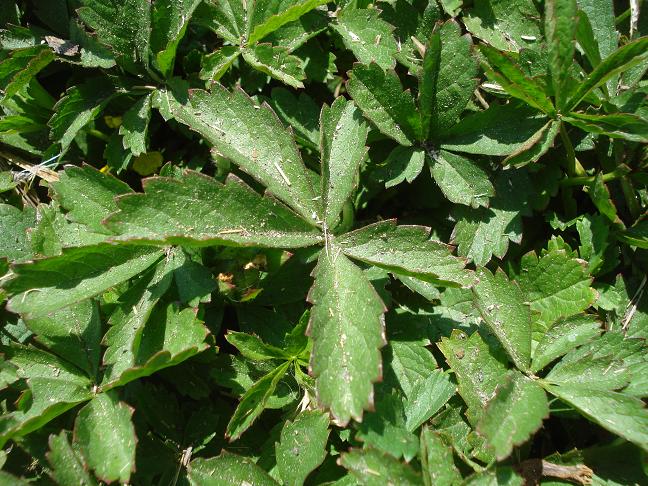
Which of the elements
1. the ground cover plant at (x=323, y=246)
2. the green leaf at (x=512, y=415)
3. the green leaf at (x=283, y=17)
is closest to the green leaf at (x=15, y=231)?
the ground cover plant at (x=323, y=246)

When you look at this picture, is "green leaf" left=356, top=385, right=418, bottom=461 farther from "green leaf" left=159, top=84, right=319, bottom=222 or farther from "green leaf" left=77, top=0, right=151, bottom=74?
"green leaf" left=77, top=0, right=151, bottom=74

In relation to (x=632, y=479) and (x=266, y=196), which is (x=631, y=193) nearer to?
(x=632, y=479)

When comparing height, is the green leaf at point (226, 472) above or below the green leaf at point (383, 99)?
below

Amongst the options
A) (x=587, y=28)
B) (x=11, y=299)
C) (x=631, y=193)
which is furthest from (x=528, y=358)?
(x=11, y=299)

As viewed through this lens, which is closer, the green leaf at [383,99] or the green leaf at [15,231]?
the green leaf at [383,99]

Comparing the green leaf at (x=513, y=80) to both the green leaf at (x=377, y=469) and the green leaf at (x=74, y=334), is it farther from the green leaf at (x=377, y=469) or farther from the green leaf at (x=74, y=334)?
the green leaf at (x=74, y=334)

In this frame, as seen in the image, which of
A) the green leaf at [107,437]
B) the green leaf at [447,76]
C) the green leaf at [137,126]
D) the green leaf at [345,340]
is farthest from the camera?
the green leaf at [137,126]

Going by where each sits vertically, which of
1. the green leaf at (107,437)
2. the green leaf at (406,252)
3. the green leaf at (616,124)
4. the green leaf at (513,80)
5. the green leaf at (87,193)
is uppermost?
the green leaf at (513,80)
